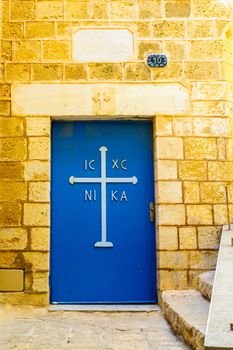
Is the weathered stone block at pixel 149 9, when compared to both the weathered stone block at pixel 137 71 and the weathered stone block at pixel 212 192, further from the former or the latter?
the weathered stone block at pixel 212 192

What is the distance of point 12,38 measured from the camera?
4113mm

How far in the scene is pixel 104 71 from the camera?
409 cm

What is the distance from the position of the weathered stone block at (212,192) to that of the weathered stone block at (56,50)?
1.86 m

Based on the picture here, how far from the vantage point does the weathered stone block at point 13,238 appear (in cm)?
383

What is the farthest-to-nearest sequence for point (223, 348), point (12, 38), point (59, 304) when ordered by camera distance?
point (12, 38), point (59, 304), point (223, 348)

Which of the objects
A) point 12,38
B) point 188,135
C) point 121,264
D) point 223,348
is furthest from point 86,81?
point 223,348

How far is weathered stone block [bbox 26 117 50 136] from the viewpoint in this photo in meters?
3.99

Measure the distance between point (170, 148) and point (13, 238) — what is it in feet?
5.65

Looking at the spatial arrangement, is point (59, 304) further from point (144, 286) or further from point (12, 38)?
point (12, 38)

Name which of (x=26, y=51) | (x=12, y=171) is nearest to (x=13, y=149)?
(x=12, y=171)

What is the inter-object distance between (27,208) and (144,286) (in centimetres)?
134

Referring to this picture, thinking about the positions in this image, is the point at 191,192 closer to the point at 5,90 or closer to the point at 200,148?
the point at 200,148

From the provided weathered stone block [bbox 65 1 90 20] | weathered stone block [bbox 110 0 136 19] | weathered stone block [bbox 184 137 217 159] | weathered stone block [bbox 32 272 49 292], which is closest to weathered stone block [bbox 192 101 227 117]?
weathered stone block [bbox 184 137 217 159]

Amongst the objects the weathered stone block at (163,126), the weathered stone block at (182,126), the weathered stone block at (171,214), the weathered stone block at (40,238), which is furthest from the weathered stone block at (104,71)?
the weathered stone block at (40,238)
